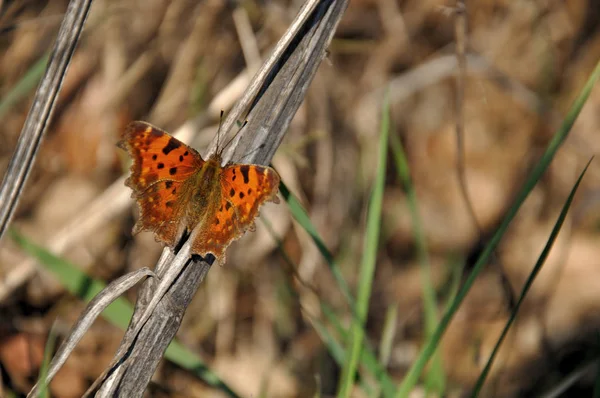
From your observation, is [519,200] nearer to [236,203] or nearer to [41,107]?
[236,203]

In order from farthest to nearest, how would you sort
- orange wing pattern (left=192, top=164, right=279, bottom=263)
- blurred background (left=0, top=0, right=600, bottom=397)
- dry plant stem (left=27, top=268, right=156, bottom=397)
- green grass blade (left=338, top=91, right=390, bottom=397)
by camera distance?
blurred background (left=0, top=0, right=600, bottom=397) → green grass blade (left=338, top=91, right=390, bottom=397) → orange wing pattern (left=192, top=164, right=279, bottom=263) → dry plant stem (left=27, top=268, right=156, bottom=397)

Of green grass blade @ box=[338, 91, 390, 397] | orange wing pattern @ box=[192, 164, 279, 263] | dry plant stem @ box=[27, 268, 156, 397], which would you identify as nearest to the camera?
dry plant stem @ box=[27, 268, 156, 397]

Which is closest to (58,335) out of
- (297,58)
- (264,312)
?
(264,312)

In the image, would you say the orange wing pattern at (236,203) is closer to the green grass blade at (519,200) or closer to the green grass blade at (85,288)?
the green grass blade at (85,288)

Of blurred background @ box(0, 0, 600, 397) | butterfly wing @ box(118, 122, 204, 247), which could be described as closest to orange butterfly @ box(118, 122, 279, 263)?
butterfly wing @ box(118, 122, 204, 247)

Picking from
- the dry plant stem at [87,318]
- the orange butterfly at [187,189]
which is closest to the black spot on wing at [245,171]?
the orange butterfly at [187,189]

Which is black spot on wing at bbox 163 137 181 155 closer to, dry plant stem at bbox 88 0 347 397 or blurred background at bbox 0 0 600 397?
dry plant stem at bbox 88 0 347 397
